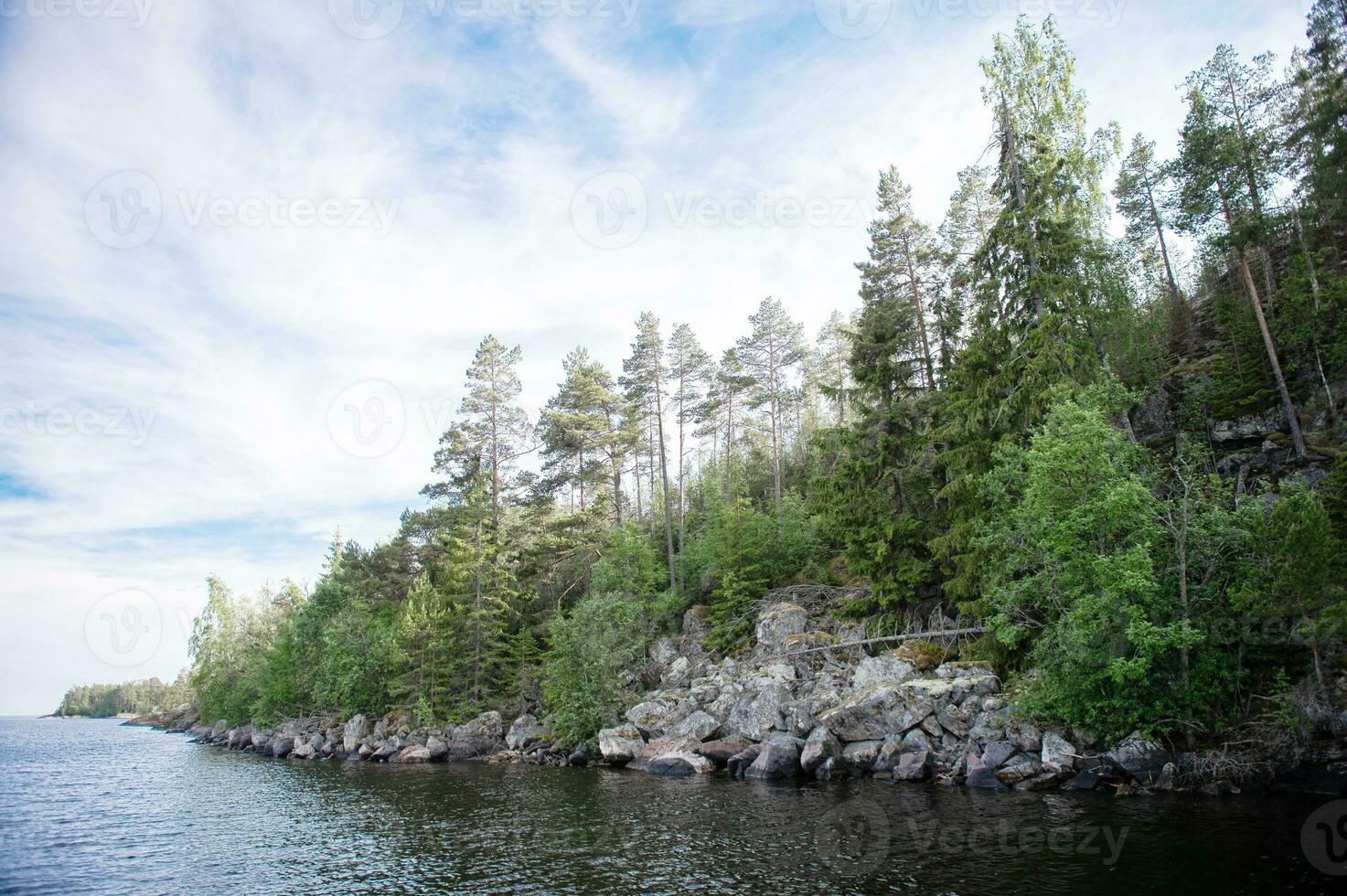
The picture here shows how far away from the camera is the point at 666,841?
15367 mm

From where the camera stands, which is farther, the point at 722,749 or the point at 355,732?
the point at 355,732

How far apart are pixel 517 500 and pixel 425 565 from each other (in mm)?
9128

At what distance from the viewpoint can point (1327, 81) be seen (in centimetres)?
1717

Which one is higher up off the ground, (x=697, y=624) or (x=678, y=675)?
(x=697, y=624)

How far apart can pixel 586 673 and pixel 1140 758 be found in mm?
23158

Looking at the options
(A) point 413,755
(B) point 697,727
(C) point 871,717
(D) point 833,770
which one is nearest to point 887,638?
(C) point 871,717

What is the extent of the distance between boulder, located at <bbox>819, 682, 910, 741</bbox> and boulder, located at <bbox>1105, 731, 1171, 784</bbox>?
228 inches

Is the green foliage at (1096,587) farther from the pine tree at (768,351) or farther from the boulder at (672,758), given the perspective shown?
the pine tree at (768,351)

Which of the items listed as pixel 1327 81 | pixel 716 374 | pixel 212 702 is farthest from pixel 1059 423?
pixel 212 702

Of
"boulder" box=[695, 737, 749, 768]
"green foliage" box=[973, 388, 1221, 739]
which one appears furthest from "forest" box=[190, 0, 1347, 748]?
"boulder" box=[695, 737, 749, 768]

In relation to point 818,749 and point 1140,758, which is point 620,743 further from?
point 1140,758

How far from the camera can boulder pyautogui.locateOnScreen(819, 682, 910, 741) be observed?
22141 millimetres

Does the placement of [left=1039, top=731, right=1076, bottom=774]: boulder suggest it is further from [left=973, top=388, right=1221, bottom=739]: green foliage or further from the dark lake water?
the dark lake water

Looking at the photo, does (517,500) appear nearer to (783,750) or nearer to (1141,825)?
(783,750)
